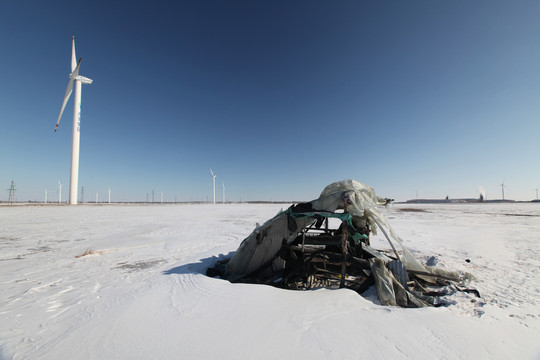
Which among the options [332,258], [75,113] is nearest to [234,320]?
[332,258]

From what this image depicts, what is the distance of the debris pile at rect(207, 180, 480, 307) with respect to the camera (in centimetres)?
566

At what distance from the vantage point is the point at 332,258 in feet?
20.8

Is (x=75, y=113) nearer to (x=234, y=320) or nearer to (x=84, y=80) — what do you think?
(x=84, y=80)

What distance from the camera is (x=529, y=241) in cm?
1245

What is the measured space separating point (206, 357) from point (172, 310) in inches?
71.2

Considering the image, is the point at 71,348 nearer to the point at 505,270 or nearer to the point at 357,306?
the point at 357,306

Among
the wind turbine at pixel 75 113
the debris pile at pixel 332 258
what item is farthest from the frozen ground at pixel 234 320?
the wind turbine at pixel 75 113

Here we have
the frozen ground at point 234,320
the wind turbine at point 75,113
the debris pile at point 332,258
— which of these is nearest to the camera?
the frozen ground at point 234,320

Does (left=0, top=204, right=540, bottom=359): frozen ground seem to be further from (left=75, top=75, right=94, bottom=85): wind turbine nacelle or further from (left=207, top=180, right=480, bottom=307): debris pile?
(left=75, top=75, right=94, bottom=85): wind turbine nacelle

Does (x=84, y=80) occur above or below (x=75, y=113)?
above

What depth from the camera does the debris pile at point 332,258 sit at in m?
5.66

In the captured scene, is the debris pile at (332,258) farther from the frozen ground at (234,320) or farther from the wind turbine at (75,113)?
the wind turbine at (75,113)

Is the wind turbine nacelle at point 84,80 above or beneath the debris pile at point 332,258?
above

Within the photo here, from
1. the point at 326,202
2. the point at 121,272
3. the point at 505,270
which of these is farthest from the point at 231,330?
the point at 505,270
